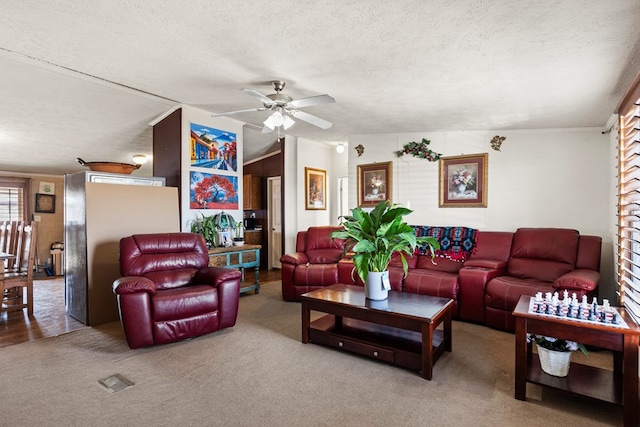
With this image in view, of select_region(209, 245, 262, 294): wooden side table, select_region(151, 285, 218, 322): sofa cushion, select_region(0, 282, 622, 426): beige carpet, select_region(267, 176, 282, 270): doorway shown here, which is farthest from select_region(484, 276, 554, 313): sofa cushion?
select_region(267, 176, 282, 270): doorway

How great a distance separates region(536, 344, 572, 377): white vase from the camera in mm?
2074

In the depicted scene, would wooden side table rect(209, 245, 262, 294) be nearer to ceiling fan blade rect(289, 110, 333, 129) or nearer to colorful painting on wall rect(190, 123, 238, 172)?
colorful painting on wall rect(190, 123, 238, 172)

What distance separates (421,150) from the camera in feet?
16.4

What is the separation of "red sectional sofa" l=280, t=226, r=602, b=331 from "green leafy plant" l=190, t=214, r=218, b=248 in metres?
1.06

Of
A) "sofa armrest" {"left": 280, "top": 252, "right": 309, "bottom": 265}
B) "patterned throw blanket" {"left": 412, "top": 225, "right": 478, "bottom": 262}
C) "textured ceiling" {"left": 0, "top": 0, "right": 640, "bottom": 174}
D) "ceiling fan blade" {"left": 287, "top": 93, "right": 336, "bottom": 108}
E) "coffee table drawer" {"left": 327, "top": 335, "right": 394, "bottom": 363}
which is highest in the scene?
"textured ceiling" {"left": 0, "top": 0, "right": 640, "bottom": 174}

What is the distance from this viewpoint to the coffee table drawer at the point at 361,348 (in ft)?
8.31

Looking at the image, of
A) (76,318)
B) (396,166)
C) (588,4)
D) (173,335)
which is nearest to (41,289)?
(76,318)

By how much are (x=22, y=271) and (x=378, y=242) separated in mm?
4397

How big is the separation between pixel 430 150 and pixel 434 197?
710 millimetres

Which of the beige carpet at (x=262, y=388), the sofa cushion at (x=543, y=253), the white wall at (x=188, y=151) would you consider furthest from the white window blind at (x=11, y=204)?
the sofa cushion at (x=543, y=253)

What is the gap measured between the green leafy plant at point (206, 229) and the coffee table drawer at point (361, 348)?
2.47 m

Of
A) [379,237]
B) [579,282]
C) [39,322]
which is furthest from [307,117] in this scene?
[39,322]

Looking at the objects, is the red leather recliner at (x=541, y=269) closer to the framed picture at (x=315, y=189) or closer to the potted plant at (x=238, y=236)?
the potted plant at (x=238, y=236)

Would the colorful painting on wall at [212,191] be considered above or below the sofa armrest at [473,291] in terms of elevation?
above
